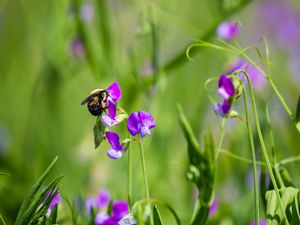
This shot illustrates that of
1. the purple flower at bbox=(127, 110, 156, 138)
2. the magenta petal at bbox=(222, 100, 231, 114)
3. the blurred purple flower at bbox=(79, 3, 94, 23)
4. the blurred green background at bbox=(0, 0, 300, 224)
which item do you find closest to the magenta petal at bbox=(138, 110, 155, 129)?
the purple flower at bbox=(127, 110, 156, 138)

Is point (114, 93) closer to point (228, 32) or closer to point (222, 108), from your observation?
point (222, 108)

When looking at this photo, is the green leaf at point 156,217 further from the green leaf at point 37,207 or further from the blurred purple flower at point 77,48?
the blurred purple flower at point 77,48

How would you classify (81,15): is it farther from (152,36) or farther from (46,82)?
(152,36)

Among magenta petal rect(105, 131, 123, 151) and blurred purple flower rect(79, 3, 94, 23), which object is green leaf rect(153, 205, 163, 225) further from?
blurred purple flower rect(79, 3, 94, 23)

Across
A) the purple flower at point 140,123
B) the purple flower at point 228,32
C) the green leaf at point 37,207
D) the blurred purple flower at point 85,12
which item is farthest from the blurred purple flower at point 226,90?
the blurred purple flower at point 85,12

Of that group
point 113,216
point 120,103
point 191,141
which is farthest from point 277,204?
point 120,103

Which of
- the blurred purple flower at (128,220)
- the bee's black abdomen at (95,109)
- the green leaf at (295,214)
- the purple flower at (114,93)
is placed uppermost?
the purple flower at (114,93)
